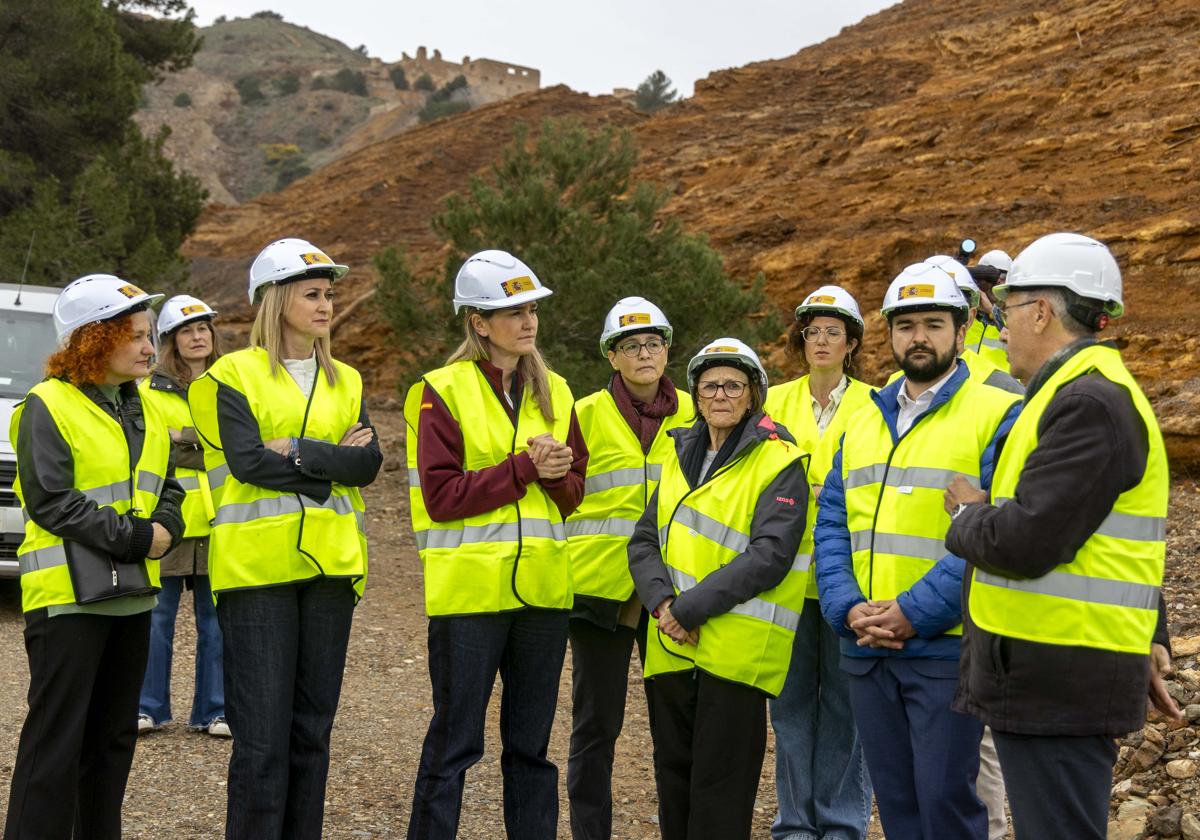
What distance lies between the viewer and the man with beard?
3.91 m

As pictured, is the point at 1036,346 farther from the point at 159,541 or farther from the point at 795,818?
the point at 159,541

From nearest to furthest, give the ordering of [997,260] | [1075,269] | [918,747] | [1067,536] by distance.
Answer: [1067,536] → [1075,269] → [918,747] → [997,260]

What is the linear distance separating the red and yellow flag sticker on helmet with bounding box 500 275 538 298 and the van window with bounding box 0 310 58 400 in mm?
6450

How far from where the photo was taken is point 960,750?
3.89 meters

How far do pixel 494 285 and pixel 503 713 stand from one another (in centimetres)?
165

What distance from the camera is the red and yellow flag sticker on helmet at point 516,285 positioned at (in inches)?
178

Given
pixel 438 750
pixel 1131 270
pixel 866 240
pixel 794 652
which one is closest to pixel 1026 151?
pixel 866 240

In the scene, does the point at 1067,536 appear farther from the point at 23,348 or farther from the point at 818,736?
the point at 23,348

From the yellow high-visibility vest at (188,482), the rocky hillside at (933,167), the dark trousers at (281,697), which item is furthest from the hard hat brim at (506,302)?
the rocky hillside at (933,167)

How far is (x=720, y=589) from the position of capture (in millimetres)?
4223

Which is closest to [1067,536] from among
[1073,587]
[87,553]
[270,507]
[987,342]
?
[1073,587]

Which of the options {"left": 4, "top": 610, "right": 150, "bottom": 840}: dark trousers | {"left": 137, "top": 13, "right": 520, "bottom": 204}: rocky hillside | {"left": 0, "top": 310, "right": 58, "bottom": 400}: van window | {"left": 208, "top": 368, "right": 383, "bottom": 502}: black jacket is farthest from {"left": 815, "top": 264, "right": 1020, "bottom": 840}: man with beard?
{"left": 137, "top": 13, "right": 520, "bottom": 204}: rocky hillside

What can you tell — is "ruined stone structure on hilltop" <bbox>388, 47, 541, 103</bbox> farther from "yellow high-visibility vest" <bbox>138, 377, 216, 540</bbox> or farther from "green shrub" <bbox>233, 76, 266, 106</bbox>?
"yellow high-visibility vest" <bbox>138, 377, 216, 540</bbox>

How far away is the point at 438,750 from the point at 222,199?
186 feet
